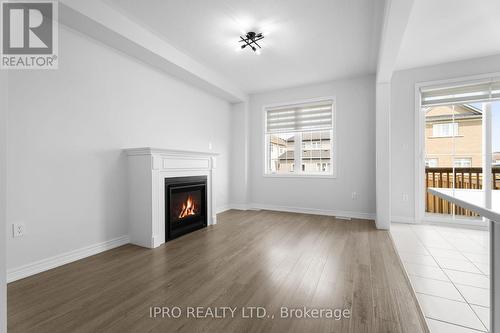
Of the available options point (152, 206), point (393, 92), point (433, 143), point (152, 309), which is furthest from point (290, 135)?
point (152, 309)

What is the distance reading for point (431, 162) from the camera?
3988mm

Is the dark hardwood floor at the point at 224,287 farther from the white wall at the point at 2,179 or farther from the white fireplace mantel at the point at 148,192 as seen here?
the white wall at the point at 2,179

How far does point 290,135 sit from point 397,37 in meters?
2.86

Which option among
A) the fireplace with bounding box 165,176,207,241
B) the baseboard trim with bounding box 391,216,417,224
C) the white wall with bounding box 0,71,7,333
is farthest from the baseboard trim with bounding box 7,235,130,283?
the baseboard trim with bounding box 391,216,417,224

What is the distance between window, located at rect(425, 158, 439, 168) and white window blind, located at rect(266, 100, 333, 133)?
175cm

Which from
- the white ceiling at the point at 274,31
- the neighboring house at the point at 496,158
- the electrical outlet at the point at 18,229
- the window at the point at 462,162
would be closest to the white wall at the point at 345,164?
the white ceiling at the point at 274,31

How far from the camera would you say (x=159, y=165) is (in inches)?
117

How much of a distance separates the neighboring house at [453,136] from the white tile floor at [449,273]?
111 cm

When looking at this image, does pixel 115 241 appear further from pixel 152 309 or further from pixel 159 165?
pixel 152 309

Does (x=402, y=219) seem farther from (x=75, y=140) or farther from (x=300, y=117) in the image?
(x=75, y=140)

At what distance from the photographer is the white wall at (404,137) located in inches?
157

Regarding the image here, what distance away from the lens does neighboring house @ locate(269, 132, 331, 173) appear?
4785 millimetres

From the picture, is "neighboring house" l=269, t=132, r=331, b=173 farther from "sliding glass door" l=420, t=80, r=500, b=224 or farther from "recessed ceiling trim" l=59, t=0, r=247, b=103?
"recessed ceiling trim" l=59, t=0, r=247, b=103

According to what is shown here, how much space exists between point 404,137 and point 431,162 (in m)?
0.61
